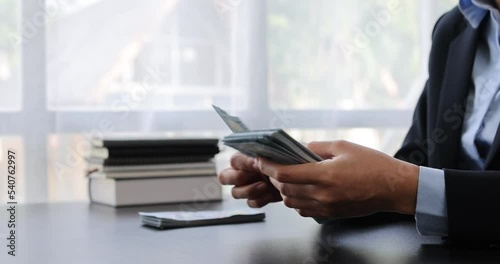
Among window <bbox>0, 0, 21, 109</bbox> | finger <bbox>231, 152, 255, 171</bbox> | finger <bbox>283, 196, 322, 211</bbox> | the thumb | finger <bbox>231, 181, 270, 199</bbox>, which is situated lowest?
finger <bbox>231, 181, 270, 199</bbox>

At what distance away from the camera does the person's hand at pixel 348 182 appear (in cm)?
98

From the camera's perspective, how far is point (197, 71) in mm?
2414

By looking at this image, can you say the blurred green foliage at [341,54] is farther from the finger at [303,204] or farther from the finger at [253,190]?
the finger at [303,204]

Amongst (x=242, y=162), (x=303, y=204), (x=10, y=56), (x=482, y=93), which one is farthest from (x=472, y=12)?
(x=10, y=56)

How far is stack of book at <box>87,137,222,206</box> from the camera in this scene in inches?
64.9

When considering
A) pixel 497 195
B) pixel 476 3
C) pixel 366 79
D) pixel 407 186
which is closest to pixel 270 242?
pixel 407 186

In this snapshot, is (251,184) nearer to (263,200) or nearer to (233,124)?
(263,200)

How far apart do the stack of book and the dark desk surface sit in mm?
240

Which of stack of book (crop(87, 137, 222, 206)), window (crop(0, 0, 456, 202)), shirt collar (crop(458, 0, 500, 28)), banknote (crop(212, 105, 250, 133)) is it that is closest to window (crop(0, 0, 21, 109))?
window (crop(0, 0, 456, 202))

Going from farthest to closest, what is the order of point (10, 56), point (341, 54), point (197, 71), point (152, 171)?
point (341, 54), point (197, 71), point (10, 56), point (152, 171)

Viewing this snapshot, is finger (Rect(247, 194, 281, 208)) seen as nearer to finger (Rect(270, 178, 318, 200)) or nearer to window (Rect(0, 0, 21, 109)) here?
finger (Rect(270, 178, 318, 200))

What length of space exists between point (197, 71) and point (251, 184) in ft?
3.71

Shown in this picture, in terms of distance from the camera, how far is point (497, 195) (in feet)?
3.32

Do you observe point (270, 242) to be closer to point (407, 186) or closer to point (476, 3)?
point (407, 186)
